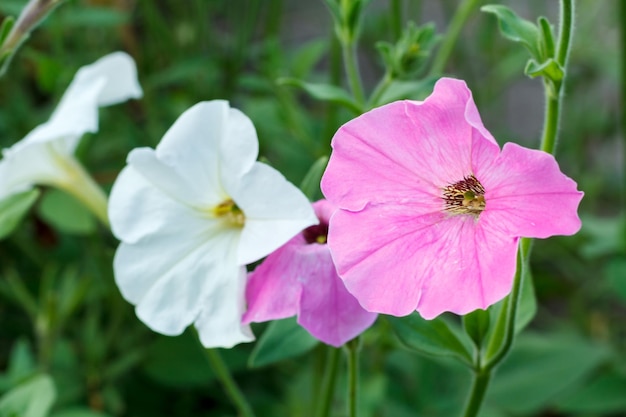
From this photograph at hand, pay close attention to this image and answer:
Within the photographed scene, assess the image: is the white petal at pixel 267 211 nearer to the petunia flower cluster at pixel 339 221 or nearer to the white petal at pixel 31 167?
the petunia flower cluster at pixel 339 221

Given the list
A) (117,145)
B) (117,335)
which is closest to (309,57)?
(117,145)

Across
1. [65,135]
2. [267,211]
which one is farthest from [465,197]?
[65,135]

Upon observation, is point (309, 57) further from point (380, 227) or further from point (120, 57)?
point (380, 227)

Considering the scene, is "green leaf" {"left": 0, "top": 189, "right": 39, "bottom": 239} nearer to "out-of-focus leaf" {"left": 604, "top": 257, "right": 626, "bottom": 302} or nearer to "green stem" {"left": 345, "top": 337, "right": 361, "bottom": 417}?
"green stem" {"left": 345, "top": 337, "right": 361, "bottom": 417}

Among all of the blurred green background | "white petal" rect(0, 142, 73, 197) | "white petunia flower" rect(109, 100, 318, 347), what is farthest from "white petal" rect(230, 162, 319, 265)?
the blurred green background

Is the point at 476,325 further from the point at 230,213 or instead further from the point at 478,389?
the point at 230,213

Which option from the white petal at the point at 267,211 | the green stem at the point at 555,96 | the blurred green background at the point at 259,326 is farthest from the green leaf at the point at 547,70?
the blurred green background at the point at 259,326
